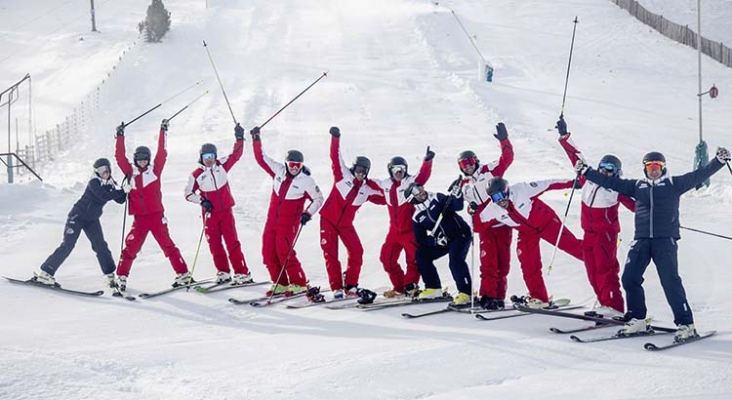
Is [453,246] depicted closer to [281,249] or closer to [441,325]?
[441,325]

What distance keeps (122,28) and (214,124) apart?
22720mm

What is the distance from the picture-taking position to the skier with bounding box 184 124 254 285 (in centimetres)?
1009

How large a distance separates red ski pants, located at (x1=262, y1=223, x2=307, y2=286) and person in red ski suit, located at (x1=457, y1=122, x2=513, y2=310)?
2.00 metres

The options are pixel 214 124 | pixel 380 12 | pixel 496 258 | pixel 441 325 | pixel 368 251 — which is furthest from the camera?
pixel 380 12

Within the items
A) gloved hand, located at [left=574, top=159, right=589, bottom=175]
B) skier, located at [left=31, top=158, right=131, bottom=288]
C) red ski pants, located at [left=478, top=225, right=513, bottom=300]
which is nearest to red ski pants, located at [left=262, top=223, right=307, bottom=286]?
skier, located at [left=31, top=158, right=131, bottom=288]

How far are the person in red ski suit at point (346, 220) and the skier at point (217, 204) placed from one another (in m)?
1.18

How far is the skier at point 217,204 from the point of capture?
1009 cm

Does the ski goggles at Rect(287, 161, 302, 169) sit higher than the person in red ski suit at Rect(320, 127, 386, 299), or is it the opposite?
the ski goggles at Rect(287, 161, 302, 169)

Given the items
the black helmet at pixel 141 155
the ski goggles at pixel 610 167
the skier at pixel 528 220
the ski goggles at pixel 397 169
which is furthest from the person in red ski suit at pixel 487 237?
the black helmet at pixel 141 155

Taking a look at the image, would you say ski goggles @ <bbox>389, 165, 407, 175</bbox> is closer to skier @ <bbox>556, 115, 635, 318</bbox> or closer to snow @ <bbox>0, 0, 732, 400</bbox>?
snow @ <bbox>0, 0, 732, 400</bbox>

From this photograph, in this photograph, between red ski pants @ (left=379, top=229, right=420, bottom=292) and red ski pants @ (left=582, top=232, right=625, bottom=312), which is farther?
red ski pants @ (left=379, top=229, right=420, bottom=292)

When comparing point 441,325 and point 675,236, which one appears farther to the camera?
point 441,325

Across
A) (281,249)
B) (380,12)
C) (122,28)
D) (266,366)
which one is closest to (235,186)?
(281,249)

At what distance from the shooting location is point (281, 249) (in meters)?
9.72
